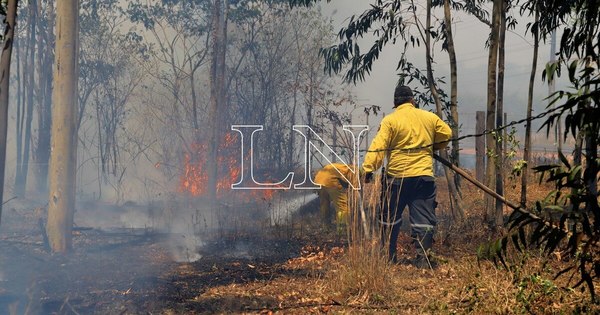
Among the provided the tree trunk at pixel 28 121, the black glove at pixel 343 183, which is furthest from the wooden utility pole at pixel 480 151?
the tree trunk at pixel 28 121

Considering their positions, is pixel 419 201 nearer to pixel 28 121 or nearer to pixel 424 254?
pixel 424 254

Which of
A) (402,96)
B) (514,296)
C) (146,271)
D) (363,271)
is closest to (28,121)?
(146,271)

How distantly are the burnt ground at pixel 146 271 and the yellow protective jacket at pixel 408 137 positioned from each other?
4.36 feet

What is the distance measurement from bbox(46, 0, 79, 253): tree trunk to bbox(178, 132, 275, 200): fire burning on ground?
596 centimetres

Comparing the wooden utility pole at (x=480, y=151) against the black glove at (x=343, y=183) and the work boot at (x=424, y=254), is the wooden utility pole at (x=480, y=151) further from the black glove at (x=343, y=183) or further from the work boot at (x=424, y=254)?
the work boot at (x=424, y=254)

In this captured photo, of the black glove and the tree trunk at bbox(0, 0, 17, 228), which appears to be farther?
the black glove

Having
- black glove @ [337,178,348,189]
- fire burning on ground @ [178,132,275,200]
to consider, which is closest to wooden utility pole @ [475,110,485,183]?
black glove @ [337,178,348,189]

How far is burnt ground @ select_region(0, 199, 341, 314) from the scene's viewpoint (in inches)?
239

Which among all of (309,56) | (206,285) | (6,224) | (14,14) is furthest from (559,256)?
(309,56)

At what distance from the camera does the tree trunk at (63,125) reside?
8.96m

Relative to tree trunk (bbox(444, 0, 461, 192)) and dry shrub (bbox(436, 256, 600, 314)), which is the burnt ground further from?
tree trunk (bbox(444, 0, 461, 192))

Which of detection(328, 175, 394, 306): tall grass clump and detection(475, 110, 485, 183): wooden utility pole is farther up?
detection(475, 110, 485, 183): wooden utility pole

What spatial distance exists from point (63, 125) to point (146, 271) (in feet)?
7.65

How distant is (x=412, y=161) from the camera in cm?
745
